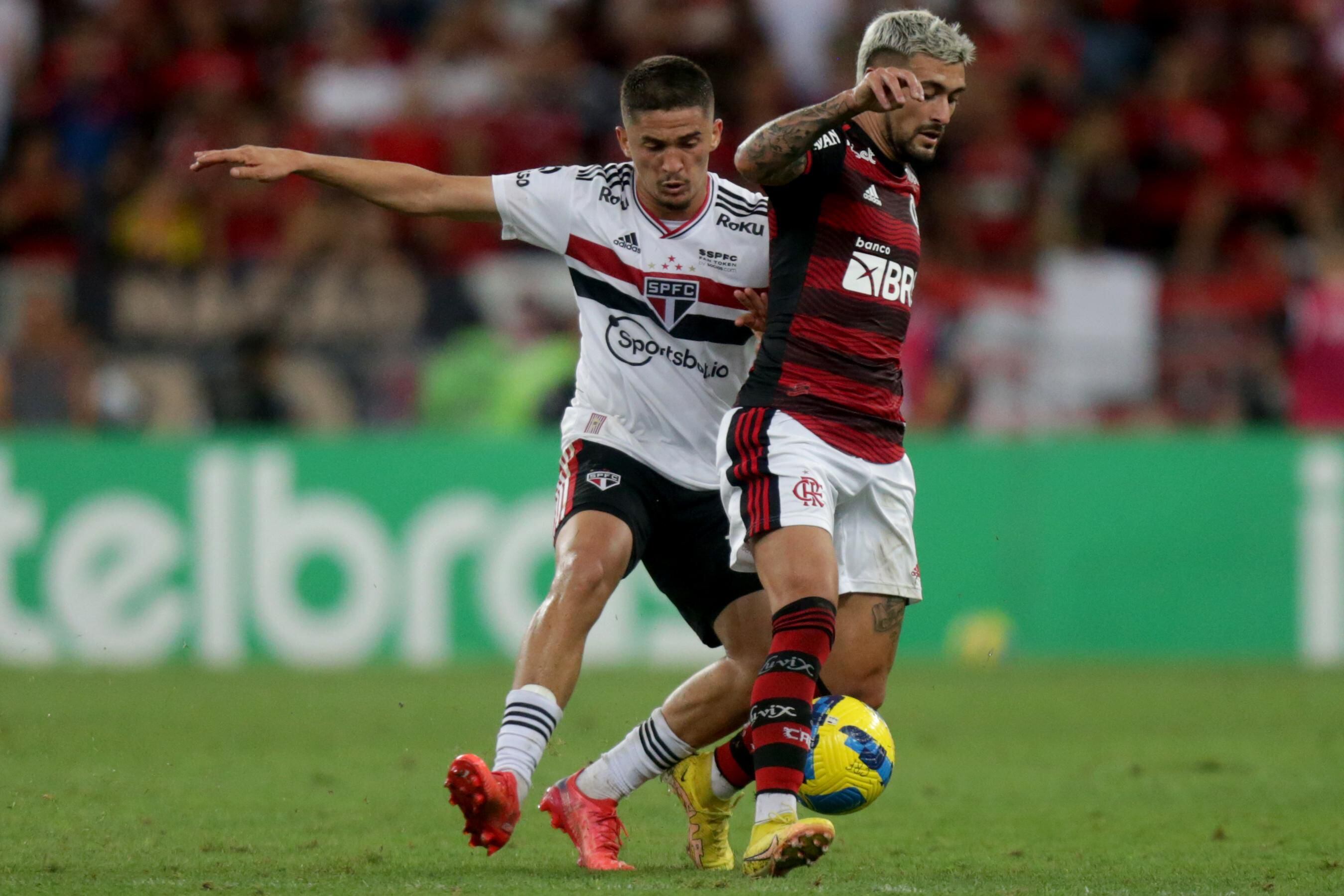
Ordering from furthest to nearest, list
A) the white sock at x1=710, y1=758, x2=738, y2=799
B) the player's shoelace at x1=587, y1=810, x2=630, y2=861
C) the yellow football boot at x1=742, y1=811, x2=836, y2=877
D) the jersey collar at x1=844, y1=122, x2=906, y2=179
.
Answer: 1. the white sock at x1=710, y1=758, x2=738, y2=799
2. the player's shoelace at x1=587, y1=810, x2=630, y2=861
3. the jersey collar at x1=844, y1=122, x2=906, y2=179
4. the yellow football boot at x1=742, y1=811, x2=836, y2=877

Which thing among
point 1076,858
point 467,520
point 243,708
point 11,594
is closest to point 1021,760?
point 1076,858

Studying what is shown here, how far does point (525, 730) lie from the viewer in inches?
207

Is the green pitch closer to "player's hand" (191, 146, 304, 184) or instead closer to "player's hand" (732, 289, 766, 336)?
"player's hand" (732, 289, 766, 336)

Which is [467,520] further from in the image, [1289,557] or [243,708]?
[1289,557]

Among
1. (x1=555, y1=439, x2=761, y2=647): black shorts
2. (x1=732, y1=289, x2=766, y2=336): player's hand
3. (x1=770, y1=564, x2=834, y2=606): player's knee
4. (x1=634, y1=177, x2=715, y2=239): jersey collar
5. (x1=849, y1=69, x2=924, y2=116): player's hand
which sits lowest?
(x1=770, y1=564, x2=834, y2=606): player's knee

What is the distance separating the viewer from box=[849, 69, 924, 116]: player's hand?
4.89 metres

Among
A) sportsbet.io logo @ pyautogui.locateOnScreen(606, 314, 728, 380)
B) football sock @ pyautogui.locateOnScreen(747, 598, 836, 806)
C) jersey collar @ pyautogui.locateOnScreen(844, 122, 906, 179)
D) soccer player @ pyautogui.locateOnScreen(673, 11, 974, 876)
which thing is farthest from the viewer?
sportsbet.io logo @ pyautogui.locateOnScreen(606, 314, 728, 380)

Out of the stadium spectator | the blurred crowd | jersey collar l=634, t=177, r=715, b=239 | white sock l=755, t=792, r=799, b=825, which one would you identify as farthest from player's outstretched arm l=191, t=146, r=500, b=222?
the stadium spectator

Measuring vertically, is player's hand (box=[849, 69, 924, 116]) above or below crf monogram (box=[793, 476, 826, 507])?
above

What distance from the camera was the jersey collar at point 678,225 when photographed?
583 centimetres

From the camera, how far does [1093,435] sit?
12.6 m

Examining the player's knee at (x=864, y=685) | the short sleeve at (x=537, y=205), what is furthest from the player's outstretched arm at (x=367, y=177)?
the player's knee at (x=864, y=685)

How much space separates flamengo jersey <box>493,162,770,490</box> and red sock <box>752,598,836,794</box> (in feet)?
2.93

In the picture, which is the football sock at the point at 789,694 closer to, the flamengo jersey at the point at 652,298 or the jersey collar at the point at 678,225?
the flamengo jersey at the point at 652,298
